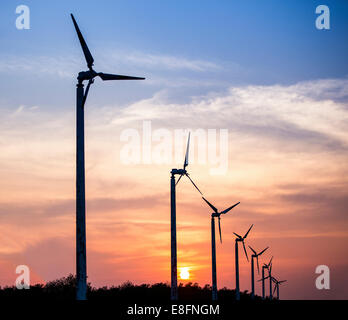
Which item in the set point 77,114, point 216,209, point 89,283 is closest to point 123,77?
point 77,114

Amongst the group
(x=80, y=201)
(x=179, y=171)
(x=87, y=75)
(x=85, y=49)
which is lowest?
(x=80, y=201)

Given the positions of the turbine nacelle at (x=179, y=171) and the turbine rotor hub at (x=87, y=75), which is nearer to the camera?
the turbine rotor hub at (x=87, y=75)

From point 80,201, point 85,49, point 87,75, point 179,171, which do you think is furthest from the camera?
point 179,171

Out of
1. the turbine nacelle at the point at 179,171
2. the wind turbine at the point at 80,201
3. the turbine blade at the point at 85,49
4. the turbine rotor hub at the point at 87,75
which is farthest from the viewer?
the turbine nacelle at the point at 179,171

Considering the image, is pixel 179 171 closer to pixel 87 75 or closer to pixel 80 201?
pixel 87 75

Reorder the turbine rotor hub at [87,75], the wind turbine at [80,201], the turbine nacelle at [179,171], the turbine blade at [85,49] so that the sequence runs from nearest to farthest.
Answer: the wind turbine at [80,201] < the turbine rotor hub at [87,75] < the turbine blade at [85,49] < the turbine nacelle at [179,171]

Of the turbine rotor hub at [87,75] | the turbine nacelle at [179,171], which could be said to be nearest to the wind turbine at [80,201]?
the turbine rotor hub at [87,75]

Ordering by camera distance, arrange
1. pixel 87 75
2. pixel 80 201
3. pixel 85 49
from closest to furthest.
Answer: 1. pixel 80 201
2. pixel 87 75
3. pixel 85 49

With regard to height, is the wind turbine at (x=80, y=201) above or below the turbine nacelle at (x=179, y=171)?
below

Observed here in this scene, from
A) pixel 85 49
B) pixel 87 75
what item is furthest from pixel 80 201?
pixel 85 49

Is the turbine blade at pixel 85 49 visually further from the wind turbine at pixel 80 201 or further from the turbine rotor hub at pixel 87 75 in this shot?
the wind turbine at pixel 80 201

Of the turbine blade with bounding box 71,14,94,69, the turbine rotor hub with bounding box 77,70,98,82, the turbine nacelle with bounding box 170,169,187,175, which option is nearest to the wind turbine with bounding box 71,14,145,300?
the turbine rotor hub with bounding box 77,70,98,82
